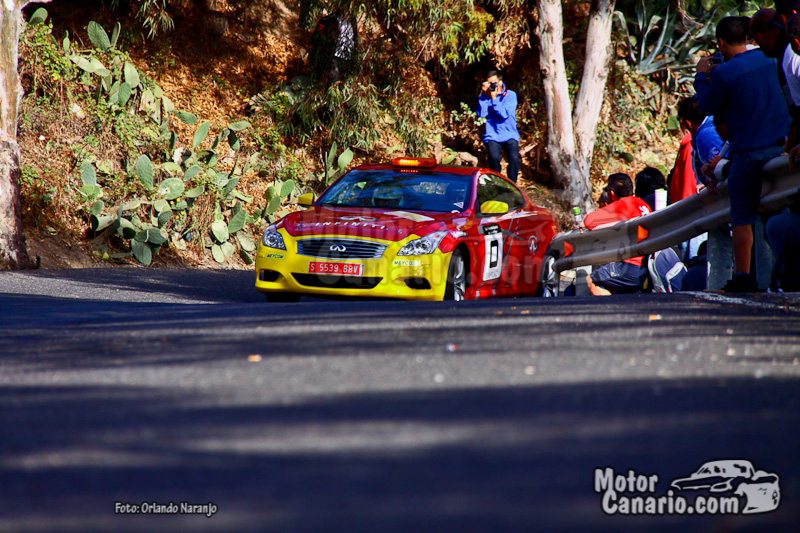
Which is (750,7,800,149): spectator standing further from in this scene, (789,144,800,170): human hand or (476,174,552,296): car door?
(476,174,552,296): car door

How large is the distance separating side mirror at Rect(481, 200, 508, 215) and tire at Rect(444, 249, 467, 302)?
61cm

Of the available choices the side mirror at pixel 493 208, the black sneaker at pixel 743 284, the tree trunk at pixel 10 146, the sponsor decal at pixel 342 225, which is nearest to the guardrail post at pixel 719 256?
the black sneaker at pixel 743 284

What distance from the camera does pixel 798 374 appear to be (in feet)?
11.7

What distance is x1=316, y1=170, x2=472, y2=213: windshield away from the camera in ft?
33.5

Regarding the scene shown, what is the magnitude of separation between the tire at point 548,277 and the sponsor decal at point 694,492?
8922 millimetres

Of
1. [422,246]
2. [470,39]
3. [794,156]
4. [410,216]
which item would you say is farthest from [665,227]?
[470,39]

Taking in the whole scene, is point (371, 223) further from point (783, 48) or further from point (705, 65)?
point (783, 48)

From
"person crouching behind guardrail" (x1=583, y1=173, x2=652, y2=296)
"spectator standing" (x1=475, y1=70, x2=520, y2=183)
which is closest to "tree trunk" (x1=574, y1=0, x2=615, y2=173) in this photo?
"spectator standing" (x1=475, y1=70, x2=520, y2=183)

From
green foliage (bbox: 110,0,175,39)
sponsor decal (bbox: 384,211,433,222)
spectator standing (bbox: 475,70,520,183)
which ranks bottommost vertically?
sponsor decal (bbox: 384,211,433,222)

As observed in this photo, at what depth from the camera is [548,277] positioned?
1173 centimetres

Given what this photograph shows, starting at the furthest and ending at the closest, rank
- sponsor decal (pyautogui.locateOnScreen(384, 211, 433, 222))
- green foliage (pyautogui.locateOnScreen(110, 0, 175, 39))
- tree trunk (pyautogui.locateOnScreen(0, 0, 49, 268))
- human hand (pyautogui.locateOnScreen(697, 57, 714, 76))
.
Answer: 1. green foliage (pyautogui.locateOnScreen(110, 0, 175, 39))
2. tree trunk (pyautogui.locateOnScreen(0, 0, 49, 268))
3. sponsor decal (pyautogui.locateOnScreen(384, 211, 433, 222))
4. human hand (pyautogui.locateOnScreen(697, 57, 714, 76))

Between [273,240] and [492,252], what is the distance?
2246mm

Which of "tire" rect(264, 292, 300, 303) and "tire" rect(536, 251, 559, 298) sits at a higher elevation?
"tire" rect(536, 251, 559, 298)

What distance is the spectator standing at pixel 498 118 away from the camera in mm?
17469
